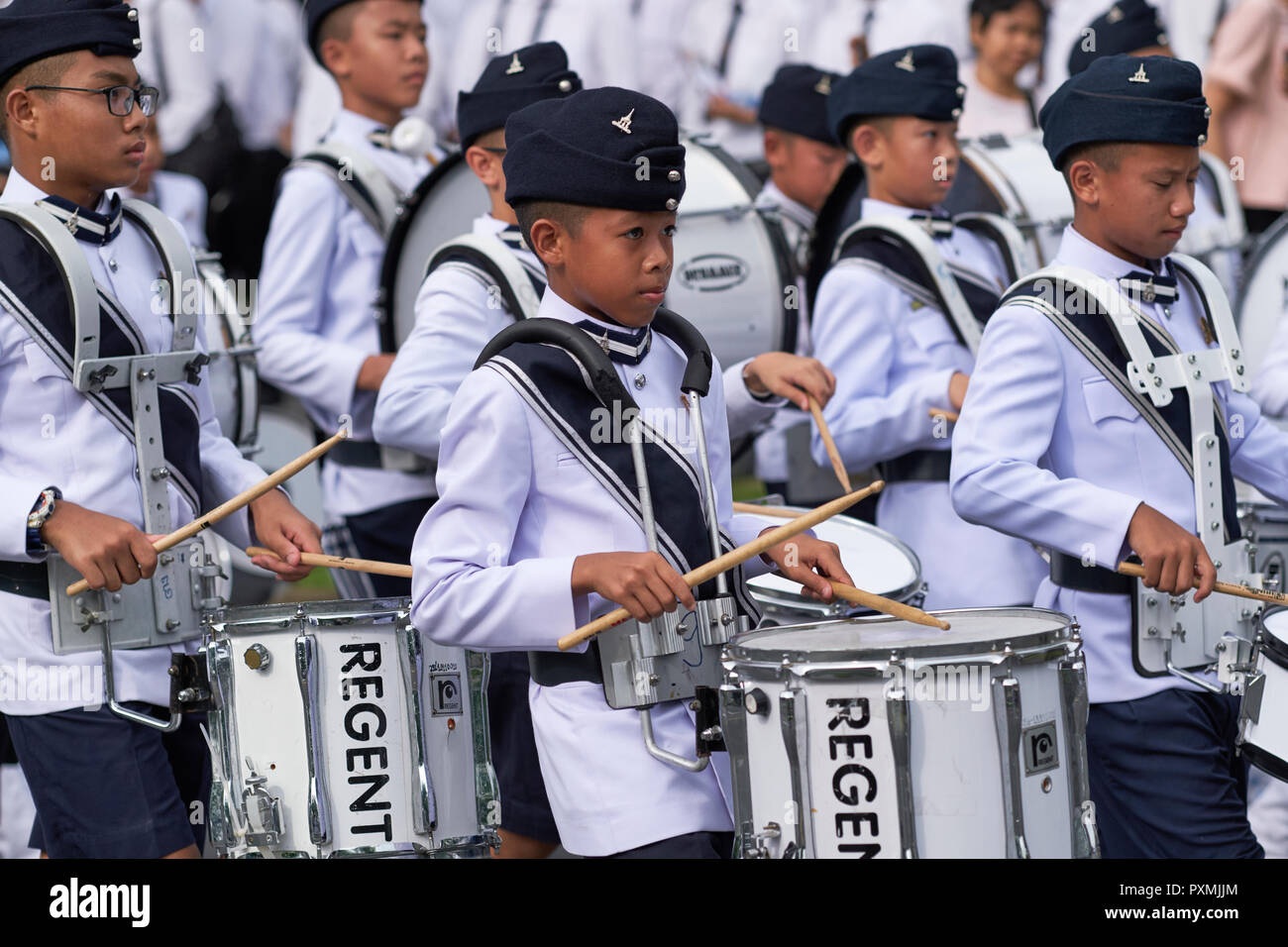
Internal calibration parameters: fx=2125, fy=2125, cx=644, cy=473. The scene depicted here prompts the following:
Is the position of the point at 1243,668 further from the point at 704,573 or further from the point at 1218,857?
the point at 704,573

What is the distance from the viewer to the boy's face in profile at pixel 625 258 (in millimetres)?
3607

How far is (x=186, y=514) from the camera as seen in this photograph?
4316mm

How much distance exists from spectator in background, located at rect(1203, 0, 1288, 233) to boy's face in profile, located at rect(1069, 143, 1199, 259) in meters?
5.35

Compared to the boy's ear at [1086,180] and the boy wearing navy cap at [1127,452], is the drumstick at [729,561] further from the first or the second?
the boy's ear at [1086,180]

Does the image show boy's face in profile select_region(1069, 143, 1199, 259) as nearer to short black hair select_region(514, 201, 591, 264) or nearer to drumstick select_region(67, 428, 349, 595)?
short black hair select_region(514, 201, 591, 264)

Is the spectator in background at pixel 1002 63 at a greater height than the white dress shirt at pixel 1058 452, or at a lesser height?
greater

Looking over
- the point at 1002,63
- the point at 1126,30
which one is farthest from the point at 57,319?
the point at 1002,63

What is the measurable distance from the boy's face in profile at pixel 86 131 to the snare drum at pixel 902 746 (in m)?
1.71

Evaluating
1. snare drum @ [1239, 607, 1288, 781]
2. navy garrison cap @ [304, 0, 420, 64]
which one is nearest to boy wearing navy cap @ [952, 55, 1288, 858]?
snare drum @ [1239, 607, 1288, 781]

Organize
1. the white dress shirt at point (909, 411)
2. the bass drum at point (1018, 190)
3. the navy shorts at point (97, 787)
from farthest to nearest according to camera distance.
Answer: the bass drum at point (1018, 190), the white dress shirt at point (909, 411), the navy shorts at point (97, 787)

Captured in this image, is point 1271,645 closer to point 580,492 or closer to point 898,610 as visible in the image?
point 898,610

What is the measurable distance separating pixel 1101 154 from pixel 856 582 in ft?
3.34

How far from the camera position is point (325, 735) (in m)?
4.12

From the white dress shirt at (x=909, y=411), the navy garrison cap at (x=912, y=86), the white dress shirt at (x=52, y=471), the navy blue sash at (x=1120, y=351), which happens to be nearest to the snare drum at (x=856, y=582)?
the white dress shirt at (x=909, y=411)
